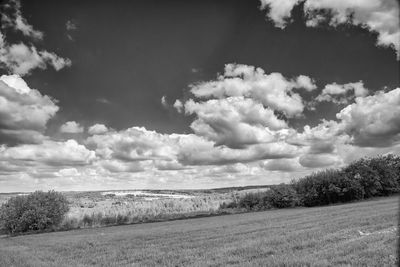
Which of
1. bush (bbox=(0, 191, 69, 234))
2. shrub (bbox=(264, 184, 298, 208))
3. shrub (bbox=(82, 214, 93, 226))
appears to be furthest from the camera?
shrub (bbox=(264, 184, 298, 208))

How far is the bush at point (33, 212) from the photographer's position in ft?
175

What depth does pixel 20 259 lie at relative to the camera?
19203 mm

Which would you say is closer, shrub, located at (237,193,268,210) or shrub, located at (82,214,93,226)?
shrub, located at (82,214,93,226)

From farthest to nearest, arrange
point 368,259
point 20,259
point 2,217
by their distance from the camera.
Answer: point 2,217, point 20,259, point 368,259

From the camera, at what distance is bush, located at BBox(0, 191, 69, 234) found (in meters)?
53.4

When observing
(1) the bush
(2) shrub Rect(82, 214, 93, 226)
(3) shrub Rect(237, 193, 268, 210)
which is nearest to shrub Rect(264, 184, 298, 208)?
(3) shrub Rect(237, 193, 268, 210)

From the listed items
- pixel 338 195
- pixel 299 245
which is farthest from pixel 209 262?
pixel 338 195

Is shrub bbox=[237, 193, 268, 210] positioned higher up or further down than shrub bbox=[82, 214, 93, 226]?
higher up

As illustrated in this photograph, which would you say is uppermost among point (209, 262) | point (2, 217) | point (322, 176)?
point (322, 176)

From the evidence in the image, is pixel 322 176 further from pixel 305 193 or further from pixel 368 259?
pixel 368 259

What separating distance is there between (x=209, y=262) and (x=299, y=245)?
11.6 ft

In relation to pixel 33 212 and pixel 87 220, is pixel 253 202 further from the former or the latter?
pixel 33 212

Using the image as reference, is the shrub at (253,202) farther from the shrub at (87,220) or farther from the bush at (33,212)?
the bush at (33,212)

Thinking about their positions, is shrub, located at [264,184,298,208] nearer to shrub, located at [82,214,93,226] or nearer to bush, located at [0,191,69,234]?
shrub, located at [82,214,93,226]
